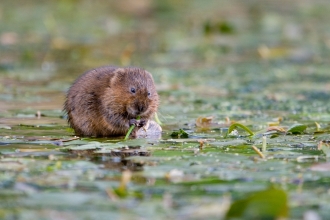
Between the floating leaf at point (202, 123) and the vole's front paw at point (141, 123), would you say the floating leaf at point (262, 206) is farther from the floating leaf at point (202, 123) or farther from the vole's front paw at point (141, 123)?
the floating leaf at point (202, 123)

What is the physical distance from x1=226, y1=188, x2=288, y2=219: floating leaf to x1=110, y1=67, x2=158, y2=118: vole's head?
3201 mm

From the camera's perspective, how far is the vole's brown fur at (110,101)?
7602 mm

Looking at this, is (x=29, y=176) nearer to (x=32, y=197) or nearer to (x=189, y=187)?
(x=32, y=197)

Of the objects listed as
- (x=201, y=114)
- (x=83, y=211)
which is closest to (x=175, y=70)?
(x=201, y=114)

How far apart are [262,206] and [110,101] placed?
11.6 feet

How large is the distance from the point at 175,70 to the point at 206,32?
5.24 meters

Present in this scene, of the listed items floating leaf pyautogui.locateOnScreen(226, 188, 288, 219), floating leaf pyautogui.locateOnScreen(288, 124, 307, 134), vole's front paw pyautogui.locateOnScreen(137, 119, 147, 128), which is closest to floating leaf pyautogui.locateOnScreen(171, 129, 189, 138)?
vole's front paw pyautogui.locateOnScreen(137, 119, 147, 128)

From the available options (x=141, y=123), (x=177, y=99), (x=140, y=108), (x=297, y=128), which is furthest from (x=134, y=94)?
(x=177, y=99)

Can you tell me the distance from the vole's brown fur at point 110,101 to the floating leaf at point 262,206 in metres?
3.20

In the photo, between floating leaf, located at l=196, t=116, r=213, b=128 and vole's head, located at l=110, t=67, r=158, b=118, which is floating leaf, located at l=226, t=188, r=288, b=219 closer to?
vole's head, located at l=110, t=67, r=158, b=118

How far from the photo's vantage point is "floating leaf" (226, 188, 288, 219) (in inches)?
171

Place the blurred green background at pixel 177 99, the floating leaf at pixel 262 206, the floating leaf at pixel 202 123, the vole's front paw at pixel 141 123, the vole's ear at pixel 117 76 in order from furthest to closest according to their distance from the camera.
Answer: the floating leaf at pixel 202 123, the vole's ear at pixel 117 76, the vole's front paw at pixel 141 123, the blurred green background at pixel 177 99, the floating leaf at pixel 262 206

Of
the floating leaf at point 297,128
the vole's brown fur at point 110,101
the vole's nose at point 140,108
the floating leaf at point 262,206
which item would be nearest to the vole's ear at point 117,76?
the vole's brown fur at point 110,101

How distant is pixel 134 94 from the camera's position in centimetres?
761
